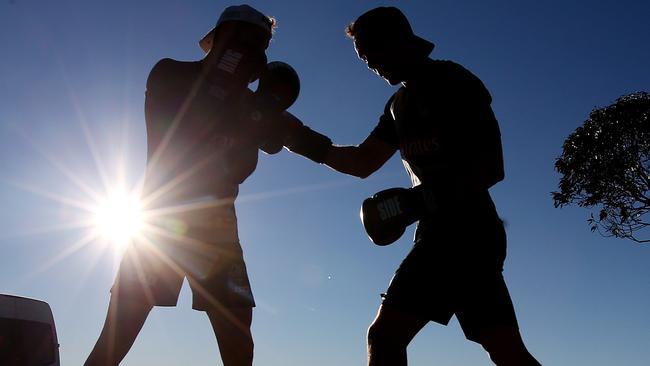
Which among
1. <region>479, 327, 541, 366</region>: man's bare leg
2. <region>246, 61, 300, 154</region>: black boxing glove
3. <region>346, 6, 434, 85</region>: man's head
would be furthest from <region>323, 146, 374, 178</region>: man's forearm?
<region>479, 327, 541, 366</region>: man's bare leg

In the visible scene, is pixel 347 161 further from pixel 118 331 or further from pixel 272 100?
pixel 118 331

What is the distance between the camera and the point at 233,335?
9.95 ft

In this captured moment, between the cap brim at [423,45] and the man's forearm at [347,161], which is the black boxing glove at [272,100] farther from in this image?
the cap brim at [423,45]

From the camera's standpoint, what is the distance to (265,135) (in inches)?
144

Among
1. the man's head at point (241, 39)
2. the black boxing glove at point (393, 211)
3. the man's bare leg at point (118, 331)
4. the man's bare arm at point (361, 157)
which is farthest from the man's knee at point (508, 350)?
the man's head at point (241, 39)

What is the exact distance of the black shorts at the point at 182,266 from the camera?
306 cm

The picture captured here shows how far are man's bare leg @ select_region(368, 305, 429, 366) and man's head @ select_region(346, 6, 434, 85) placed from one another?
138 centimetres

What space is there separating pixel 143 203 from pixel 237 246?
1.97 feet

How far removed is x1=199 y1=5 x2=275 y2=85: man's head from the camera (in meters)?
3.11

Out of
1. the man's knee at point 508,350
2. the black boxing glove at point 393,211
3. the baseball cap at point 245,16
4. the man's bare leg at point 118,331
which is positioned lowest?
the man's knee at point 508,350

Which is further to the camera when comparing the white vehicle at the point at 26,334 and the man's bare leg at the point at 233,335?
the white vehicle at the point at 26,334

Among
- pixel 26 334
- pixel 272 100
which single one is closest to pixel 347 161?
pixel 272 100

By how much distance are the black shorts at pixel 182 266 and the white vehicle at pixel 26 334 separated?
1.56 m

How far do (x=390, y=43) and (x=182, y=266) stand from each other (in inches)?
69.0
